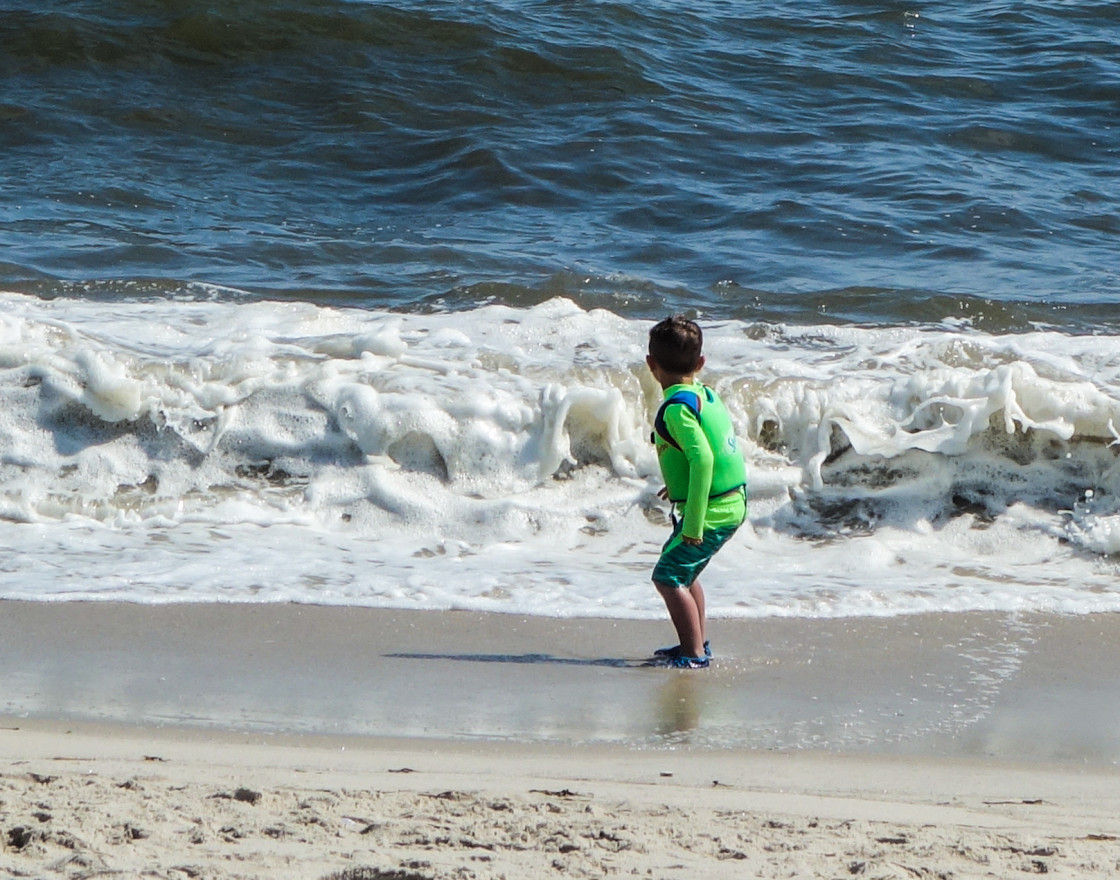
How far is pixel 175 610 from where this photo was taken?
4598 mm

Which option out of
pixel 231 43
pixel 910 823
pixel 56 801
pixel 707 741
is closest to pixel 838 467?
pixel 707 741

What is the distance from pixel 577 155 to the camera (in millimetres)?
11289

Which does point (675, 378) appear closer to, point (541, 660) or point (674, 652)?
point (674, 652)

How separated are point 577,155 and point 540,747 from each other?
844cm

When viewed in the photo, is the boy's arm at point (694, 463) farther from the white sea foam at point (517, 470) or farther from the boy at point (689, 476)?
the white sea foam at point (517, 470)

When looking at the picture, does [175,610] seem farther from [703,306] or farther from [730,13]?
[730,13]

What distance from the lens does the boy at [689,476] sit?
4309mm

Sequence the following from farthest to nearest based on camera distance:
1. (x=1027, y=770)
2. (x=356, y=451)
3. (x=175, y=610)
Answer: (x=356, y=451)
(x=175, y=610)
(x=1027, y=770)

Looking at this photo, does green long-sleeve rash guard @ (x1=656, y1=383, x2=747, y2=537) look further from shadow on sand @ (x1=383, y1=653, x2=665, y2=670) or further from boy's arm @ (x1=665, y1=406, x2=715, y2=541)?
shadow on sand @ (x1=383, y1=653, x2=665, y2=670)

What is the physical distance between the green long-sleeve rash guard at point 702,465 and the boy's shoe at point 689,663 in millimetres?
392

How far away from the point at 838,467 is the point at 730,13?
9198 mm

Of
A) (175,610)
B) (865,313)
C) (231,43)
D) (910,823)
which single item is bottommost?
(175,610)

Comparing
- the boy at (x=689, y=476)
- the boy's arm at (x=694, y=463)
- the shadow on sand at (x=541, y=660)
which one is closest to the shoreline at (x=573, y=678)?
the shadow on sand at (x=541, y=660)

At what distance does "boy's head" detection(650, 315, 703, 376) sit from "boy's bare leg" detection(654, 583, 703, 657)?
72cm
